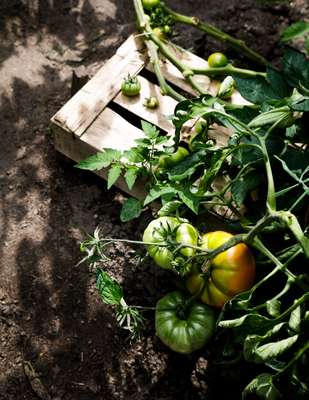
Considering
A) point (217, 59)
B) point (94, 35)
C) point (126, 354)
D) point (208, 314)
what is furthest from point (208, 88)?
point (126, 354)

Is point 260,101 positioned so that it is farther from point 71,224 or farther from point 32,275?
point 32,275

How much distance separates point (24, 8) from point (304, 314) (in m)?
2.56

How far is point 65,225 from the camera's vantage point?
2807 millimetres

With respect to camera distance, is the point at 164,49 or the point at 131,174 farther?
A: the point at 164,49

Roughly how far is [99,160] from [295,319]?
101 cm

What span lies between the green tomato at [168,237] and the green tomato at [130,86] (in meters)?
0.76

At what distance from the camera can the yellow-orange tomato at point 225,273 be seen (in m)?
2.16

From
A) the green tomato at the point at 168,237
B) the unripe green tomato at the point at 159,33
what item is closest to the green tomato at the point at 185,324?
the green tomato at the point at 168,237

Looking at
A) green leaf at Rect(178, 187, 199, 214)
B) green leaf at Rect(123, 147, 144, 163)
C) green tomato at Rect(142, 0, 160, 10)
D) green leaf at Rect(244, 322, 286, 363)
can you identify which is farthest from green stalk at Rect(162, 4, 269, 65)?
green leaf at Rect(244, 322, 286, 363)

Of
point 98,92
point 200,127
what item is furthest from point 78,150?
point 200,127

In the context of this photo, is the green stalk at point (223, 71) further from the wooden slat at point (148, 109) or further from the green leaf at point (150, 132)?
the green leaf at point (150, 132)

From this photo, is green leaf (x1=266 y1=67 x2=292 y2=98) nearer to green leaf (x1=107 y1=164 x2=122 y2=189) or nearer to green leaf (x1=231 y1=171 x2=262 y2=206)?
green leaf (x1=231 y1=171 x2=262 y2=206)

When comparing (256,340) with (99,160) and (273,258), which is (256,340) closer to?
(273,258)

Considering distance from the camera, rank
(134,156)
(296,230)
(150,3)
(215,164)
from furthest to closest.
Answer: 1. (150,3)
2. (134,156)
3. (215,164)
4. (296,230)
